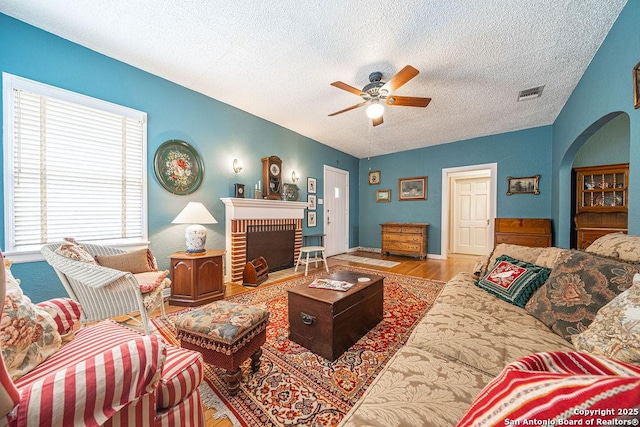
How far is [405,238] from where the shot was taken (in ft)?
17.5

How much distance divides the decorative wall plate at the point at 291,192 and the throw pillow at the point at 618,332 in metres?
3.89

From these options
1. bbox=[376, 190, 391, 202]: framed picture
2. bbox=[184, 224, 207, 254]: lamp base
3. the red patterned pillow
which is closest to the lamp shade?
bbox=[184, 224, 207, 254]: lamp base

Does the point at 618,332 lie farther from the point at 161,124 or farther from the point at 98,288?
the point at 161,124

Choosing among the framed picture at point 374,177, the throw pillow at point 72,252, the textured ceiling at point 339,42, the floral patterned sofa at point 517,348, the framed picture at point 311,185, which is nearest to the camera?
the floral patterned sofa at point 517,348

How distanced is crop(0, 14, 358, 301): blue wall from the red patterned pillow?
3.29 m

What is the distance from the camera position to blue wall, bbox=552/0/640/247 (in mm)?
1600

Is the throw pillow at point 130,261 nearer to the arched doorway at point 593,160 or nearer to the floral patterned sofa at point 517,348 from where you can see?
the floral patterned sofa at point 517,348

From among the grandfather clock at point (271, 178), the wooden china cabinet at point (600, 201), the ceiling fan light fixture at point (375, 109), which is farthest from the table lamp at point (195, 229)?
the wooden china cabinet at point (600, 201)

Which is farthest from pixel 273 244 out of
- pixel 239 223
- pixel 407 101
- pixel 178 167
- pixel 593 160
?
pixel 593 160

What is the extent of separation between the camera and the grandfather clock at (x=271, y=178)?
391cm

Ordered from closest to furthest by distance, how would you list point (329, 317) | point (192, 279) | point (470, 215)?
point (329, 317) < point (192, 279) < point (470, 215)

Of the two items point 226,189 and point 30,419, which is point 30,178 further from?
point 30,419

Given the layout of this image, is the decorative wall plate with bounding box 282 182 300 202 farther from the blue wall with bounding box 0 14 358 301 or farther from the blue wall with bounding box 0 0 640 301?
the blue wall with bounding box 0 0 640 301

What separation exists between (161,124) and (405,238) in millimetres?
4939
